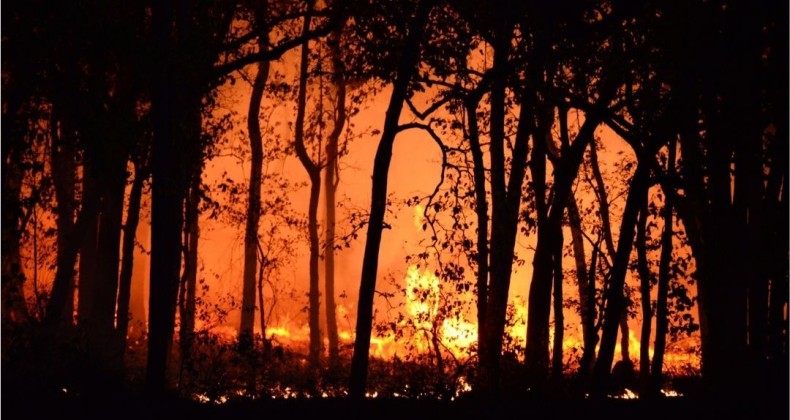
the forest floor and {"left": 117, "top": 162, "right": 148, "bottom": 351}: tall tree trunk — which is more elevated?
{"left": 117, "top": 162, "right": 148, "bottom": 351}: tall tree trunk

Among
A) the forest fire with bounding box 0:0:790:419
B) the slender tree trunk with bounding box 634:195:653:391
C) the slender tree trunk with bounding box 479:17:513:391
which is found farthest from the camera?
the slender tree trunk with bounding box 634:195:653:391

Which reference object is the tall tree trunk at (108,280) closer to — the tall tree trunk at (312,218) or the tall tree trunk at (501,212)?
the tall tree trunk at (501,212)

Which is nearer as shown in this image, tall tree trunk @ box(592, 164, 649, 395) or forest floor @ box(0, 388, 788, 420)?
forest floor @ box(0, 388, 788, 420)

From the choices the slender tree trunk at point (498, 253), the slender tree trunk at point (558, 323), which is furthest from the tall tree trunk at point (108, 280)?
the slender tree trunk at point (558, 323)

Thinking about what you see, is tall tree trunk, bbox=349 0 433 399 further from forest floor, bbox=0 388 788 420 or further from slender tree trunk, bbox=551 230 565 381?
slender tree trunk, bbox=551 230 565 381

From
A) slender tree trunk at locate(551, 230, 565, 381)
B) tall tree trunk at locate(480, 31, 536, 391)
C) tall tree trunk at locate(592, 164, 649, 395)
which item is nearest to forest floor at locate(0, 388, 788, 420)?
tall tree trunk at locate(592, 164, 649, 395)

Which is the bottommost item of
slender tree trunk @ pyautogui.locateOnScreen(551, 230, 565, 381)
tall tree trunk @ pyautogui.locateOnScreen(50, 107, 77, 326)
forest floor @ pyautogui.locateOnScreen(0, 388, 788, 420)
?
forest floor @ pyautogui.locateOnScreen(0, 388, 788, 420)

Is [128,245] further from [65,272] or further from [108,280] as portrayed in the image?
[65,272]

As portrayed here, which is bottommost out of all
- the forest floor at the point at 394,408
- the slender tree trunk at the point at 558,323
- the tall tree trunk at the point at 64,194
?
the forest floor at the point at 394,408

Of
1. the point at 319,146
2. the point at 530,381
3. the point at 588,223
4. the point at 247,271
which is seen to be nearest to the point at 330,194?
the point at 319,146

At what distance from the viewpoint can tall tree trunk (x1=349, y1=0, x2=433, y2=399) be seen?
13031 mm

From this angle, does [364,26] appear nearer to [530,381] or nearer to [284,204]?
[530,381]

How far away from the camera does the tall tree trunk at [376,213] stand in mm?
13031

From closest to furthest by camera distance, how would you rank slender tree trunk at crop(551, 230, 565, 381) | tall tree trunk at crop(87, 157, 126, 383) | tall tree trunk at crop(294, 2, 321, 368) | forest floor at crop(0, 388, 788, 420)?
1. forest floor at crop(0, 388, 788, 420)
2. tall tree trunk at crop(87, 157, 126, 383)
3. slender tree trunk at crop(551, 230, 565, 381)
4. tall tree trunk at crop(294, 2, 321, 368)
